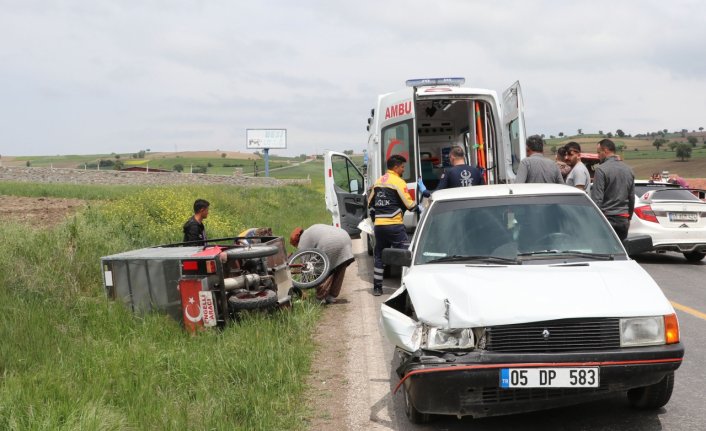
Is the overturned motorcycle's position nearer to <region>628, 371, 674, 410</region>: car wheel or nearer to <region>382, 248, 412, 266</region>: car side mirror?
<region>382, 248, 412, 266</region>: car side mirror

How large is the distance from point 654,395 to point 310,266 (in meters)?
5.07

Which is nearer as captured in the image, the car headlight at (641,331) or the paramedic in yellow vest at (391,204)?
the car headlight at (641,331)

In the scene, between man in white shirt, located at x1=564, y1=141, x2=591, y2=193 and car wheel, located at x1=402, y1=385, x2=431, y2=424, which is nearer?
car wheel, located at x1=402, y1=385, x2=431, y2=424

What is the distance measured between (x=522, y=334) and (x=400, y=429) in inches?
43.8

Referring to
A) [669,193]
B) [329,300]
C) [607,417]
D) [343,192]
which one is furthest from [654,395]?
[343,192]

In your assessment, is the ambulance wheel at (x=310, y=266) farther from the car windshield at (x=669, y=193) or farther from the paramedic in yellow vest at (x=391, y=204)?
the car windshield at (x=669, y=193)

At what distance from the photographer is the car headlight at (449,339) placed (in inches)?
164

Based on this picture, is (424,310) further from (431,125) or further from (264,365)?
(431,125)

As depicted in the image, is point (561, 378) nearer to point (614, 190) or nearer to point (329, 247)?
point (329, 247)

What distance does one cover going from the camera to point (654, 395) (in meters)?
4.53

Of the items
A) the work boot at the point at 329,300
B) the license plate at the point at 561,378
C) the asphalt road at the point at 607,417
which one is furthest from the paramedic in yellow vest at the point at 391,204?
the license plate at the point at 561,378

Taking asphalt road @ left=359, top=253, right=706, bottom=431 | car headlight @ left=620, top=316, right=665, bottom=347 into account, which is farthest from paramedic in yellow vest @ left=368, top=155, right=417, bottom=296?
car headlight @ left=620, top=316, right=665, bottom=347

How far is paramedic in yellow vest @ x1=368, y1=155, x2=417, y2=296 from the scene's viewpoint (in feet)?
31.4

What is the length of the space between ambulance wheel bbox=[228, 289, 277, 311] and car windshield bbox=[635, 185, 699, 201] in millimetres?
8086
